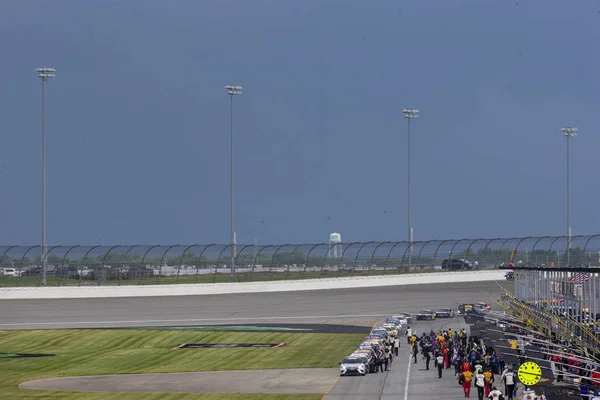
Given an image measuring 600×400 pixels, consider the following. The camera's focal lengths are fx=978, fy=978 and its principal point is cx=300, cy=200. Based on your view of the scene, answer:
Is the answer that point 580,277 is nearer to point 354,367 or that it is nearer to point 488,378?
point 488,378

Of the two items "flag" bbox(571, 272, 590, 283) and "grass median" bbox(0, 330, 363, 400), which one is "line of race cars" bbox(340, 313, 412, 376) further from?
"flag" bbox(571, 272, 590, 283)

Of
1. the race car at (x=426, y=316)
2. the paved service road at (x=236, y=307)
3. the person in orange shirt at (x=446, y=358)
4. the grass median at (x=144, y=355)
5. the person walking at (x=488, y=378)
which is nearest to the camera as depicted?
the person walking at (x=488, y=378)

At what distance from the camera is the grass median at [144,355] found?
44869 mm

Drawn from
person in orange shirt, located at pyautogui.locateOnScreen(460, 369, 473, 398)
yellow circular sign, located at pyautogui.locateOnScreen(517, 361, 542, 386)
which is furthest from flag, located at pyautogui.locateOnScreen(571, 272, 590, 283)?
yellow circular sign, located at pyautogui.locateOnScreen(517, 361, 542, 386)

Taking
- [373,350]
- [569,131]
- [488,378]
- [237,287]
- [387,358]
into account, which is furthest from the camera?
[569,131]

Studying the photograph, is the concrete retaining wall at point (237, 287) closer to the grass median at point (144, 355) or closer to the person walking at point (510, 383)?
the grass median at point (144, 355)

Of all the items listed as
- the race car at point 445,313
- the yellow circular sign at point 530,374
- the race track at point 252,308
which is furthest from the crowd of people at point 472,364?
the race car at point 445,313

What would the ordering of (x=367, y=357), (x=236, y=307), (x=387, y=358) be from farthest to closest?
1. (x=236, y=307)
2. (x=387, y=358)
3. (x=367, y=357)

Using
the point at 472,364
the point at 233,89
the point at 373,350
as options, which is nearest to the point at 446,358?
the point at 373,350

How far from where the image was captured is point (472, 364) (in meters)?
44.1

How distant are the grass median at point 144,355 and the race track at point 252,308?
5.82 meters

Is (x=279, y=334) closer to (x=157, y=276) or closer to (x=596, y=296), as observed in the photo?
(x=157, y=276)

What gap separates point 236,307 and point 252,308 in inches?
58.6

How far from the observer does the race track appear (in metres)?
77.8
